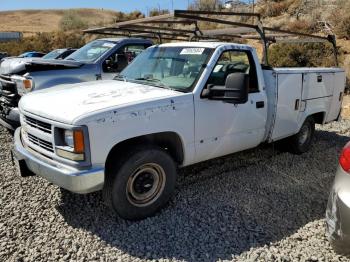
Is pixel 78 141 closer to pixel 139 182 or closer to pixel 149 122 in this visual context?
pixel 149 122

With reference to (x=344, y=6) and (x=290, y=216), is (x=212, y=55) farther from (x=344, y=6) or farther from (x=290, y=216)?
(x=344, y=6)

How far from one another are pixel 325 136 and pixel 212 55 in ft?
14.1

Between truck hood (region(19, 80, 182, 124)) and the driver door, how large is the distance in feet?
1.68

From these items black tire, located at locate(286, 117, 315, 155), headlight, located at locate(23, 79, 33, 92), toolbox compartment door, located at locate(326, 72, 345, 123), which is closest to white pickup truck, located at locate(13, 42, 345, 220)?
black tire, located at locate(286, 117, 315, 155)

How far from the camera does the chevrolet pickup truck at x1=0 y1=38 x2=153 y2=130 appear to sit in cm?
649

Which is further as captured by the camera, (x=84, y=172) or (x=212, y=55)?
(x=212, y=55)

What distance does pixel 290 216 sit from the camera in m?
4.21

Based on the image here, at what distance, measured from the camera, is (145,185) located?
400 cm

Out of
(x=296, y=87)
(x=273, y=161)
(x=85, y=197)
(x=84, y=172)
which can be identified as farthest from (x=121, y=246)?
(x=296, y=87)

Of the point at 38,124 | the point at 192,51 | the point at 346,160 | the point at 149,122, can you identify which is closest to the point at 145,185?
the point at 149,122

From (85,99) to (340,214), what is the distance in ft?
8.60

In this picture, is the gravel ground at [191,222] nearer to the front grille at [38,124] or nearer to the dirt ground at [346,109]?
the front grille at [38,124]

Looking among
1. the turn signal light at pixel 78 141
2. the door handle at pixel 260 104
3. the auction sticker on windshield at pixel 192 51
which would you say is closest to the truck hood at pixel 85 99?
the turn signal light at pixel 78 141

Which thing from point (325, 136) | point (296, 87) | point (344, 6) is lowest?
point (325, 136)
